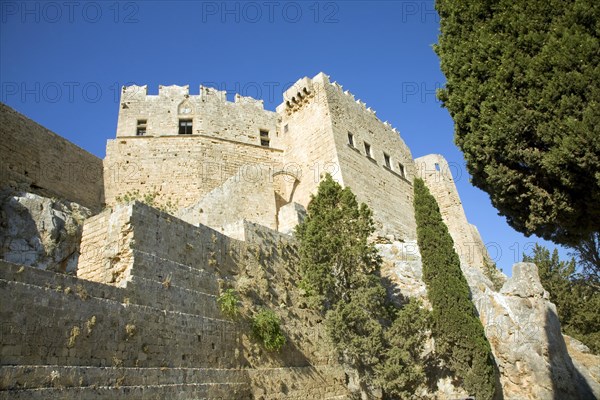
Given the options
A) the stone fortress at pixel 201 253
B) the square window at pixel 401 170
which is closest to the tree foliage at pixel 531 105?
the stone fortress at pixel 201 253

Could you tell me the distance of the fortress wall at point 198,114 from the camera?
24.4 metres

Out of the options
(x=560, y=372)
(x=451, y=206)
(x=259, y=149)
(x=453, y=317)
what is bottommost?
(x=560, y=372)

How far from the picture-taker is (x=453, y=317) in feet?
48.1

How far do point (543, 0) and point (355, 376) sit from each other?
10.5 m

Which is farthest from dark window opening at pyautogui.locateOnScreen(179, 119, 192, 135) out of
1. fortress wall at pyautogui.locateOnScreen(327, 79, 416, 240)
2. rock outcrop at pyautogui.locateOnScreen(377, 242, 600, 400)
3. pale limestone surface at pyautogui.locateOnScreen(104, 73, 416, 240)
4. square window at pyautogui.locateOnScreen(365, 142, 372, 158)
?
rock outcrop at pyautogui.locateOnScreen(377, 242, 600, 400)

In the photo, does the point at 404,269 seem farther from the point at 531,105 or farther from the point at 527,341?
the point at 531,105

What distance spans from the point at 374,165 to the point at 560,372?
1283cm

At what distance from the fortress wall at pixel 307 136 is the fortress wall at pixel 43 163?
9.38 meters

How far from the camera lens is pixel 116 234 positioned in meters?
9.99

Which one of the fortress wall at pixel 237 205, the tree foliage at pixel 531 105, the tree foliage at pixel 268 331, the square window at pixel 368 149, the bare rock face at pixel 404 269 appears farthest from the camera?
the square window at pixel 368 149

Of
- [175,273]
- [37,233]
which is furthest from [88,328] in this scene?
[37,233]

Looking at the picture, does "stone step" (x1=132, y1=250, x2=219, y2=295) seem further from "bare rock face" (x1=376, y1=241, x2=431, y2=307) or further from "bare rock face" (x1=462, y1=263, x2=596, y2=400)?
"bare rock face" (x1=462, y1=263, x2=596, y2=400)

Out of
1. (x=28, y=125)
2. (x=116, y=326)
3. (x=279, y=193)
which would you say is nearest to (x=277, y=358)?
(x=116, y=326)

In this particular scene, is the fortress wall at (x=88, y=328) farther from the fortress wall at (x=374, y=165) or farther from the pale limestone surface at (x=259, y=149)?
the fortress wall at (x=374, y=165)
